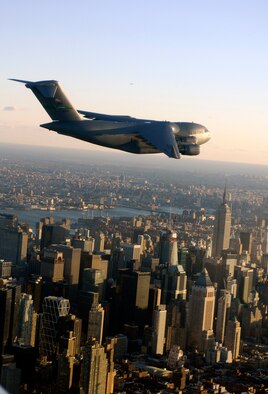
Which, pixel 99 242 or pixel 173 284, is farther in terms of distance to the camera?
pixel 99 242

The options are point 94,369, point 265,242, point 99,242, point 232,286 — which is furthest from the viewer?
point 265,242

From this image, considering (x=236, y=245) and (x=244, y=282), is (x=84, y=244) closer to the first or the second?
(x=244, y=282)

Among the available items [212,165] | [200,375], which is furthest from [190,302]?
[212,165]

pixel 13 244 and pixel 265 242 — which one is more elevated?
pixel 265 242

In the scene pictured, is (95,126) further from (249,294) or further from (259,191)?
(259,191)

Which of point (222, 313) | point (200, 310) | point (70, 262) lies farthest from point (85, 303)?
point (222, 313)

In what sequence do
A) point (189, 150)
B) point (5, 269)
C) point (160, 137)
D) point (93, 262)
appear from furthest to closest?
point (93, 262)
point (5, 269)
point (189, 150)
point (160, 137)

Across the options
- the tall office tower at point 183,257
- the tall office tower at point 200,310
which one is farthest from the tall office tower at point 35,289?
the tall office tower at point 183,257
